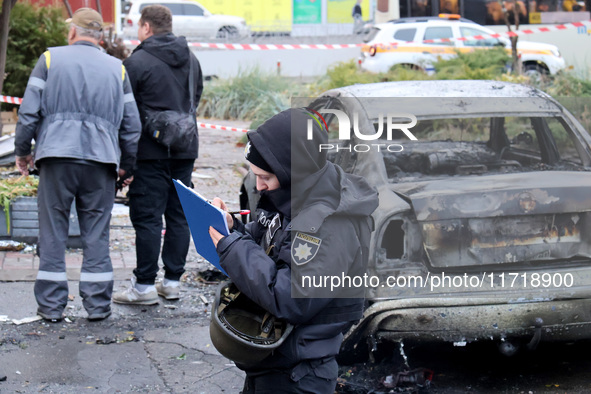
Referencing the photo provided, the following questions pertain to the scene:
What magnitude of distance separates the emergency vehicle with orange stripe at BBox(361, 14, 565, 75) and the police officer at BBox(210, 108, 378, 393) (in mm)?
17621

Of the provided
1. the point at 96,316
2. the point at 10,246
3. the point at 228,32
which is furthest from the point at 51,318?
the point at 228,32

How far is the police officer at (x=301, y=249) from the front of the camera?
2496mm

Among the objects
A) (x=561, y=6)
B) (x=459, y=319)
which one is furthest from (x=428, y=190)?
(x=561, y=6)

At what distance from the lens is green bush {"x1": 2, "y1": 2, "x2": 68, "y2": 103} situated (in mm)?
12500

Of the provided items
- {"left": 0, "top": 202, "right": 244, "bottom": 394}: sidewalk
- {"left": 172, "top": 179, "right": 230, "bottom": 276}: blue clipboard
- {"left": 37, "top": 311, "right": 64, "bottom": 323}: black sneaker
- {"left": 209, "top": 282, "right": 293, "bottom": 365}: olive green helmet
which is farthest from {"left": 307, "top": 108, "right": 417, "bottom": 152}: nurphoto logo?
{"left": 209, "top": 282, "right": 293, "bottom": 365}: olive green helmet

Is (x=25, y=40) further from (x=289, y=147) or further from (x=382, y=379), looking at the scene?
(x=289, y=147)

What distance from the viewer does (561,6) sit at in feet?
77.3

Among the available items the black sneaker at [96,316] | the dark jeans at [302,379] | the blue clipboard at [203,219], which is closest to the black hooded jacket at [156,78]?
the black sneaker at [96,316]

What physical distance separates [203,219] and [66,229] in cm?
276

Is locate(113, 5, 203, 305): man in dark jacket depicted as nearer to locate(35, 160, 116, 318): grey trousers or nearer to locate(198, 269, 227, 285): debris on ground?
locate(35, 160, 116, 318): grey trousers

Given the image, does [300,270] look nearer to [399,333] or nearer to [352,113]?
[399,333]

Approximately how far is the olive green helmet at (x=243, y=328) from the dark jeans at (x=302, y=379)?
0.10 metres

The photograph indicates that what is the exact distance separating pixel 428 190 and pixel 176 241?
6.96 ft

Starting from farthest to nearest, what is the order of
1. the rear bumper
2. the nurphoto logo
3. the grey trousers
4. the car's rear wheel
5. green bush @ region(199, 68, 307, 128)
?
1. the car's rear wheel
2. green bush @ region(199, 68, 307, 128)
3. the grey trousers
4. the nurphoto logo
5. the rear bumper
